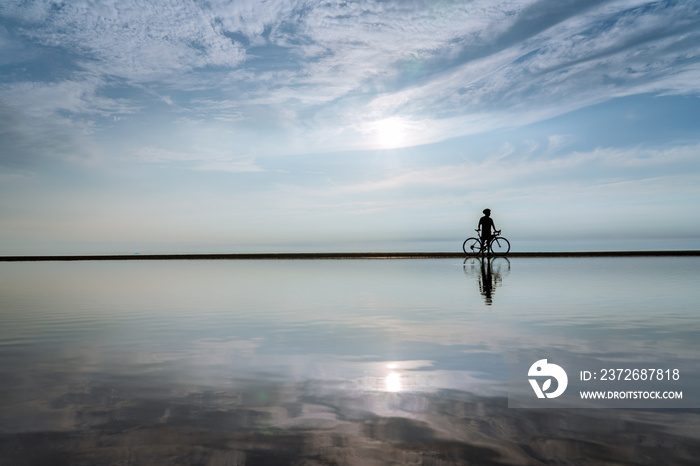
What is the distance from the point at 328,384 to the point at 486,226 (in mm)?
26186

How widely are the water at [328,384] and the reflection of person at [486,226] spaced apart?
→ 760 inches

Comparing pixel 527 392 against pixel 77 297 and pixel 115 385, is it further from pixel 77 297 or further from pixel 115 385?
pixel 77 297

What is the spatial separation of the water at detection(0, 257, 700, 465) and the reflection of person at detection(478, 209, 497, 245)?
63.3 ft

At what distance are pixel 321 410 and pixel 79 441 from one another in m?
1.57

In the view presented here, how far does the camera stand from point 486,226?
29.5 meters

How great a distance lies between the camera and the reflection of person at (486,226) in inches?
1152

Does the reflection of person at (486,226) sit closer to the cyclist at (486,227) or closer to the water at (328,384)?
the cyclist at (486,227)

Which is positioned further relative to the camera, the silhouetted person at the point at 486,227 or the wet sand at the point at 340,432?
the silhouetted person at the point at 486,227

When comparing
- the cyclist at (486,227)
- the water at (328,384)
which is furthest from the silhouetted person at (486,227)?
the water at (328,384)

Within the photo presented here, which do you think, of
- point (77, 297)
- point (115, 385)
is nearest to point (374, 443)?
point (115, 385)

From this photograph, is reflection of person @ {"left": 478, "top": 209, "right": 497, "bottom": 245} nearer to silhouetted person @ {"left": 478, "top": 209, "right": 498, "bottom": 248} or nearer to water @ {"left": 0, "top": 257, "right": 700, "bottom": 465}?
silhouetted person @ {"left": 478, "top": 209, "right": 498, "bottom": 248}

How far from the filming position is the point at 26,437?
132 inches

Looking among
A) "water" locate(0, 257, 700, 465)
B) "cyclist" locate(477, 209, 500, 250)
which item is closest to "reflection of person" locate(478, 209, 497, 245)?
"cyclist" locate(477, 209, 500, 250)

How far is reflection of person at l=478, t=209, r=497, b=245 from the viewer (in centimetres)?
2925
